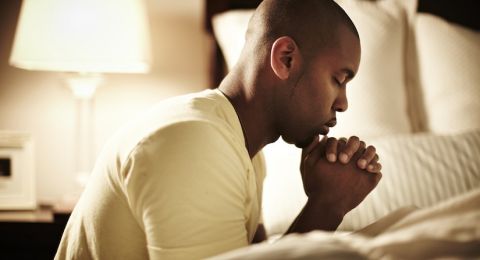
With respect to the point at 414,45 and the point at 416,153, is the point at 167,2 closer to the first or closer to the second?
the point at 414,45

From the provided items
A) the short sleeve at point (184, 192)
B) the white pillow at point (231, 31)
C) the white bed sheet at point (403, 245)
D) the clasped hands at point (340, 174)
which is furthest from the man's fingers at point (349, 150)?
the white pillow at point (231, 31)

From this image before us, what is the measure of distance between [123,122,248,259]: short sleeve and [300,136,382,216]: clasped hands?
0.91 feet

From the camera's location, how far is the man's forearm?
96cm

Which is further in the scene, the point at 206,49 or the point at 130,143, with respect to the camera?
the point at 206,49

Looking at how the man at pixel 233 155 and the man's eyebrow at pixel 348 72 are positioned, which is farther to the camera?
the man's eyebrow at pixel 348 72

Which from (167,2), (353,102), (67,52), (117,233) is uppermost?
(167,2)

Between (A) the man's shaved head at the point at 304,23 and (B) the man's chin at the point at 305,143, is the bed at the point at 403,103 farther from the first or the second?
(A) the man's shaved head at the point at 304,23

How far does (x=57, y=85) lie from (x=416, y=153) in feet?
4.17

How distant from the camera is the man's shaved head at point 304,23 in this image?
3.23 feet

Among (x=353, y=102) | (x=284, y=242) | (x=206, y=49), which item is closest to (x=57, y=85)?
(x=206, y=49)

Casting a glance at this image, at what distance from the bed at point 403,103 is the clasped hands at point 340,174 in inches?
2.8

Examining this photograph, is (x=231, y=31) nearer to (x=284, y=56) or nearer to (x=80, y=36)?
(x=80, y=36)

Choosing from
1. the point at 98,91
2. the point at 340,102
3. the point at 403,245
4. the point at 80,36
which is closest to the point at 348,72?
the point at 340,102

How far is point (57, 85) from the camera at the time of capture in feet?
6.26
